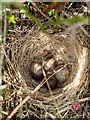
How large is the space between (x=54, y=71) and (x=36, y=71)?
10 cm

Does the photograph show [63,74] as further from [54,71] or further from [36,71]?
[36,71]

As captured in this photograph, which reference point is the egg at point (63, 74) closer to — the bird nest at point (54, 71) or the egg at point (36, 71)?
the bird nest at point (54, 71)

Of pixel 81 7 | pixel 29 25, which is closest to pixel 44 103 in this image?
pixel 29 25

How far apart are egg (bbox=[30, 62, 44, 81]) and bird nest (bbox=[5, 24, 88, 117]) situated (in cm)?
2

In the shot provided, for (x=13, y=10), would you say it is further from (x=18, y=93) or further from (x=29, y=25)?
(x=18, y=93)

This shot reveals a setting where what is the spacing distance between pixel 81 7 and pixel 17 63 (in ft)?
1.62

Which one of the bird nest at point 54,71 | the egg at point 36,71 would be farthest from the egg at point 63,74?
the egg at point 36,71

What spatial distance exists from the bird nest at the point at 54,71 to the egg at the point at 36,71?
2cm

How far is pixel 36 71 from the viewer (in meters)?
2.06

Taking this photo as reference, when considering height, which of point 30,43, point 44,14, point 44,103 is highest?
point 44,14

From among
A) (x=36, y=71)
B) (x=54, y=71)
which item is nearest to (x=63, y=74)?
(x=54, y=71)

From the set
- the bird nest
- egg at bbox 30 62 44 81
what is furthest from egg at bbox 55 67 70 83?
egg at bbox 30 62 44 81

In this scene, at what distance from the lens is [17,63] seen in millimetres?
2025

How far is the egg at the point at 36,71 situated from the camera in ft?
6.75
